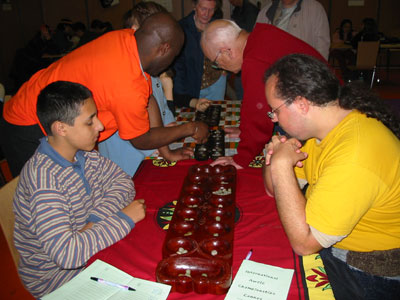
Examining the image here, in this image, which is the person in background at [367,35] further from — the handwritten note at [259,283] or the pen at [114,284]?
the pen at [114,284]

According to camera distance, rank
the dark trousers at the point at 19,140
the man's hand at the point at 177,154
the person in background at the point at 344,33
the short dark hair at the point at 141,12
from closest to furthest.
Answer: the dark trousers at the point at 19,140, the man's hand at the point at 177,154, the short dark hair at the point at 141,12, the person in background at the point at 344,33

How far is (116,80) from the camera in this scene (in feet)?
5.31

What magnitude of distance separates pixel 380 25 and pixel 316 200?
9972mm

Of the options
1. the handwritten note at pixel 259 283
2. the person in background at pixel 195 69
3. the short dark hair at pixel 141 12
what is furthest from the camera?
the person in background at pixel 195 69

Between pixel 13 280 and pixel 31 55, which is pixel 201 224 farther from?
pixel 31 55

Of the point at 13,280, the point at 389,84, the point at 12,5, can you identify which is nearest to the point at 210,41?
the point at 13,280

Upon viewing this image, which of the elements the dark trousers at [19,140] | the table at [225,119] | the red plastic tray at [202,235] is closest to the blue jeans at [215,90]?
the table at [225,119]

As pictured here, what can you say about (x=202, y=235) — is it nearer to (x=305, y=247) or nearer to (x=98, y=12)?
(x=305, y=247)

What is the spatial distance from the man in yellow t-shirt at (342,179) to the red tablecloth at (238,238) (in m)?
0.11

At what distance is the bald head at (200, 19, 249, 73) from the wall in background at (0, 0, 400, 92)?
22.1ft

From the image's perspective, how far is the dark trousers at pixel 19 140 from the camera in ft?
6.01

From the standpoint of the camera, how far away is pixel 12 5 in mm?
7641

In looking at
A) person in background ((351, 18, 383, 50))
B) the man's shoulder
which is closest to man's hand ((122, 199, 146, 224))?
the man's shoulder

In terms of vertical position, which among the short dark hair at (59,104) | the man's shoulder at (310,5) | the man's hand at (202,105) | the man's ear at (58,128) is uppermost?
the man's shoulder at (310,5)
